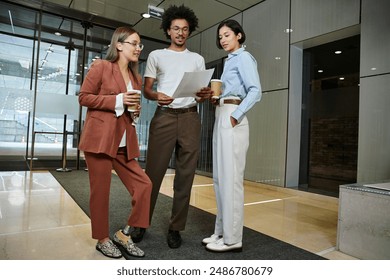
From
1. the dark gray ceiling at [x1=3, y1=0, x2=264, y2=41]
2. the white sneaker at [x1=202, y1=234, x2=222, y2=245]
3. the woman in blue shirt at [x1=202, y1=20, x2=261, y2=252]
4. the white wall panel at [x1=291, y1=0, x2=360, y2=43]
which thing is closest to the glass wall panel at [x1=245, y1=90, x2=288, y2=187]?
the white wall panel at [x1=291, y1=0, x2=360, y2=43]

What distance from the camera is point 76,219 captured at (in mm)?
2334

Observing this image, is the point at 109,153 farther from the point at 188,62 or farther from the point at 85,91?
the point at 188,62

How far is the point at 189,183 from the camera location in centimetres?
186

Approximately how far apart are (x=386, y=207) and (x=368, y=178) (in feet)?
5.66

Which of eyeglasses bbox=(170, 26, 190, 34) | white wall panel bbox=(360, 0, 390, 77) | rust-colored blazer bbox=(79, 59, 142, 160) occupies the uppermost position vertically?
white wall panel bbox=(360, 0, 390, 77)

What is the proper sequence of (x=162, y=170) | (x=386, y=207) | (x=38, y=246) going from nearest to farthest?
1. (x=386, y=207)
2. (x=38, y=246)
3. (x=162, y=170)

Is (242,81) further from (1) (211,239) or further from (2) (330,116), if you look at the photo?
(2) (330,116)

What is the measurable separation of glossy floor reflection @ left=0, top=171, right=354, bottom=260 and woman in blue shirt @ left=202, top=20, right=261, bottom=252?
0.60 metres

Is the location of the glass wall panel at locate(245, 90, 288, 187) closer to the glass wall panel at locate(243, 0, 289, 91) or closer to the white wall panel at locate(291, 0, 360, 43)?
the glass wall panel at locate(243, 0, 289, 91)

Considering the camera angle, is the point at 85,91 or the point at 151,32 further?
the point at 151,32

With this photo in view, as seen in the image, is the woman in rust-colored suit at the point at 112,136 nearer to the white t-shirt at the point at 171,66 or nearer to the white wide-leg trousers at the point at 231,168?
the white t-shirt at the point at 171,66

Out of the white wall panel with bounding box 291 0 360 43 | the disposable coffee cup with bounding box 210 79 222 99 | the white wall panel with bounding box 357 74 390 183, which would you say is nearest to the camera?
the disposable coffee cup with bounding box 210 79 222 99

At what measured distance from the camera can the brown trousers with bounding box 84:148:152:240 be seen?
1552 millimetres
